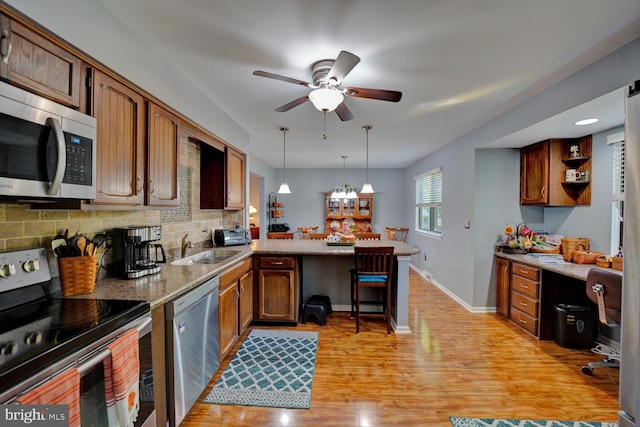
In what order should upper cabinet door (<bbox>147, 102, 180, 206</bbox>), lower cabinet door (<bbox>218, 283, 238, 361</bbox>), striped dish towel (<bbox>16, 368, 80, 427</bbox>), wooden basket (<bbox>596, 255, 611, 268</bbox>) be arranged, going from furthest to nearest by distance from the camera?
wooden basket (<bbox>596, 255, 611, 268</bbox>)
lower cabinet door (<bbox>218, 283, 238, 361</bbox>)
upper cabinet door (<bbox>147, 102, 180, 206</bbox>)
striped dish towel (<bbox>16, 368, 80, 427</bbox>)

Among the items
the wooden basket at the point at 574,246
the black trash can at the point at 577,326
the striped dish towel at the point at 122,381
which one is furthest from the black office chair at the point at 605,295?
the striped dish towel at the point at 122,381

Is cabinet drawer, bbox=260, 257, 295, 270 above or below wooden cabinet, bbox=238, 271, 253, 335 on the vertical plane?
above

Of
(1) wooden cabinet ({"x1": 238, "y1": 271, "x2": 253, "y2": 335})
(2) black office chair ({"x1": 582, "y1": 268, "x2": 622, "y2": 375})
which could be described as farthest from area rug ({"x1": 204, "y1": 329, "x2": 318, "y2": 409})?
(2) black office chair ({"x1": 582, "y1": 268, "x2": 622, "y2": 375})

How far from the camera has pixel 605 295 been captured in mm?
2215

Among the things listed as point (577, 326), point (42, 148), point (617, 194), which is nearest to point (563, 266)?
point (577, 326)

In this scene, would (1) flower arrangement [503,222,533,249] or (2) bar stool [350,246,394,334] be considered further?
(1) flower arrangement [503,222,533,249]

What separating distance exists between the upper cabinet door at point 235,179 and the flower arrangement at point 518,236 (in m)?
3.53

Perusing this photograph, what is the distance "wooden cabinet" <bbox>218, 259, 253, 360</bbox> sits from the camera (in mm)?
2338

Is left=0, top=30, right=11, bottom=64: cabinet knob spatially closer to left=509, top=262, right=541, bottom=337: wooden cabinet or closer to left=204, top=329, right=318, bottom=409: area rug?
left=204, top=329, right=318, bottom=409: area rug

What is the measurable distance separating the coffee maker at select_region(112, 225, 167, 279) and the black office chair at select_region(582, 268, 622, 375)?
3.40 meters

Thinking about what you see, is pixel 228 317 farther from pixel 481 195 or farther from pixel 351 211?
pixel 351 211

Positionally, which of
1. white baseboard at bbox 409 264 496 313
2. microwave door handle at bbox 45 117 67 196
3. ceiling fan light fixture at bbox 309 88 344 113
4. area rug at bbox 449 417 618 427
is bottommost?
area rug at bbox 449 417 618 427

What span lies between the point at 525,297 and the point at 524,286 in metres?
0.12

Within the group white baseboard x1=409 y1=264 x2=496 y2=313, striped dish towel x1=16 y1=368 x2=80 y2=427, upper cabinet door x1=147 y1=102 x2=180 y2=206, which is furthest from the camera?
white baseboard x1=409 y1=264 x2=496 y2=313
